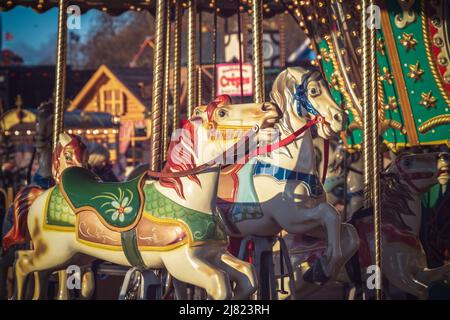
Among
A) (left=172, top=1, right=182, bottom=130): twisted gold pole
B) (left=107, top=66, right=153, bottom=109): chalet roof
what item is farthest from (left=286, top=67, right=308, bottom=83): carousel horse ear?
(left=107, top=66, right=153, bottom=109): chalet roof

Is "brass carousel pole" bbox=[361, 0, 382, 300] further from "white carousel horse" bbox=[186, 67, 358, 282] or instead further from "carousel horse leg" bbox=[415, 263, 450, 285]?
"carousel horse leg" bbox=[415, 263, 450, 285]

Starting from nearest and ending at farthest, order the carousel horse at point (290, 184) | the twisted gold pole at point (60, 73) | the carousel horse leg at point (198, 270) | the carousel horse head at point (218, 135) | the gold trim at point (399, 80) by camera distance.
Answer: the carousel horse leg at point (198, 270) < the carousel horse head at point (218, 135) < the carousel horse at point (290, 184) < the twisted gold pole at point (60, 73) < the gold trim at point (399, 80)

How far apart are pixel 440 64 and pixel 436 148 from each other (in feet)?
5.63

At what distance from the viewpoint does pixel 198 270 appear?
4734mm

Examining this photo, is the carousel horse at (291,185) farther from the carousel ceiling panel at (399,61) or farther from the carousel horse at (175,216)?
the carousel ceiling panel at (399,61)

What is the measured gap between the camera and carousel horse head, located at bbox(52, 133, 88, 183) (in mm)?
5773

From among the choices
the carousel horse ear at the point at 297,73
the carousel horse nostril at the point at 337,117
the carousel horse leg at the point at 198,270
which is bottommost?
the carousel horse leg at the point at 198,270

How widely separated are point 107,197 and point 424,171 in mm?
2735

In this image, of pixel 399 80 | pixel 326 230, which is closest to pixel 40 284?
pixel 326 230

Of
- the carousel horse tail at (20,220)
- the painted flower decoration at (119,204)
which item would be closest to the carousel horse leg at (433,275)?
the painted flower decoration at (119,204)

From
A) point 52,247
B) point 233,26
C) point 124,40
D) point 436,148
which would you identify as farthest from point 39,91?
point 52,247

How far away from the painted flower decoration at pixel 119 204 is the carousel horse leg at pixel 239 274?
1.99ft

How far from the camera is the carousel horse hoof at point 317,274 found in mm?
5746

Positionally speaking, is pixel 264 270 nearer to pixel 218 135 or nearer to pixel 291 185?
pixel 291 185
